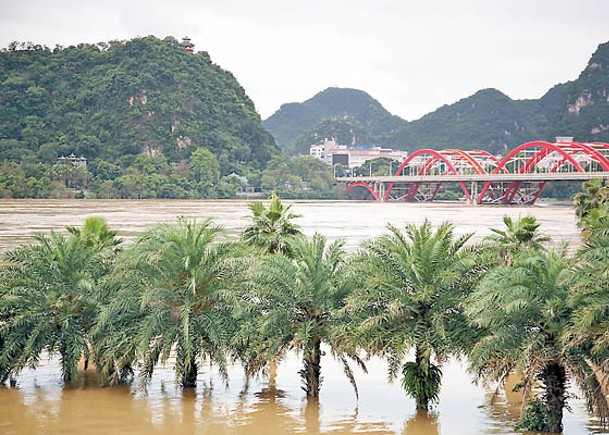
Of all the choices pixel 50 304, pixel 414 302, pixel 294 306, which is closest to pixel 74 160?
pixel 50 304

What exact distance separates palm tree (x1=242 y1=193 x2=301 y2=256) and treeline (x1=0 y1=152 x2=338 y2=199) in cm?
10938

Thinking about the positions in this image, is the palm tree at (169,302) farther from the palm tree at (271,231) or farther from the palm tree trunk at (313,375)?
the palm tree at (271,231)

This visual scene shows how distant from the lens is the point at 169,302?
1744cm

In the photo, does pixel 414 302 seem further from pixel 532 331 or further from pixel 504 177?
pixel 504 177

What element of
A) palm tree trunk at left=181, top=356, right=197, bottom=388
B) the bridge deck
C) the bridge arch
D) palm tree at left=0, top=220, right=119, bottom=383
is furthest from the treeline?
palm tree trunk at left=181, top=356, right=197, bottom=388

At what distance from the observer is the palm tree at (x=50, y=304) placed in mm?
17719

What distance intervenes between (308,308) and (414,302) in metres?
2.04

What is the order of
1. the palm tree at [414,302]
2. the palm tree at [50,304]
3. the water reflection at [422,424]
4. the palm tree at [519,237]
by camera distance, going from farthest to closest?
the palm tree at [519,237] < the palm tree at [50,304] < the palm tree at [414,302] < the water reflection at [422,424]

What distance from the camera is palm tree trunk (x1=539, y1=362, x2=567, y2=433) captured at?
1520cm

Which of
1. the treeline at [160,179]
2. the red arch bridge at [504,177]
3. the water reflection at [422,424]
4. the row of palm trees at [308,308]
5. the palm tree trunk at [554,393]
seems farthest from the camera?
the treeline at [160,179]

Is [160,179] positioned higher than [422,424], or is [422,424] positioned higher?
[160,179]

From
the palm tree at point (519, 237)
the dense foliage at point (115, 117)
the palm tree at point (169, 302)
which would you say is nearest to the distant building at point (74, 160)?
the dense foliage at point (115, 117)

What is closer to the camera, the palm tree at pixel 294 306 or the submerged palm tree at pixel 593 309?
the submerged palm tree at pixel 593 309

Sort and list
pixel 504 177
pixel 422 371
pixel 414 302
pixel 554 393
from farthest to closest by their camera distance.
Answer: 1. pixel 504 177
2. pixel 422 371
3. pixel 414 302
4. pixel 554 393
